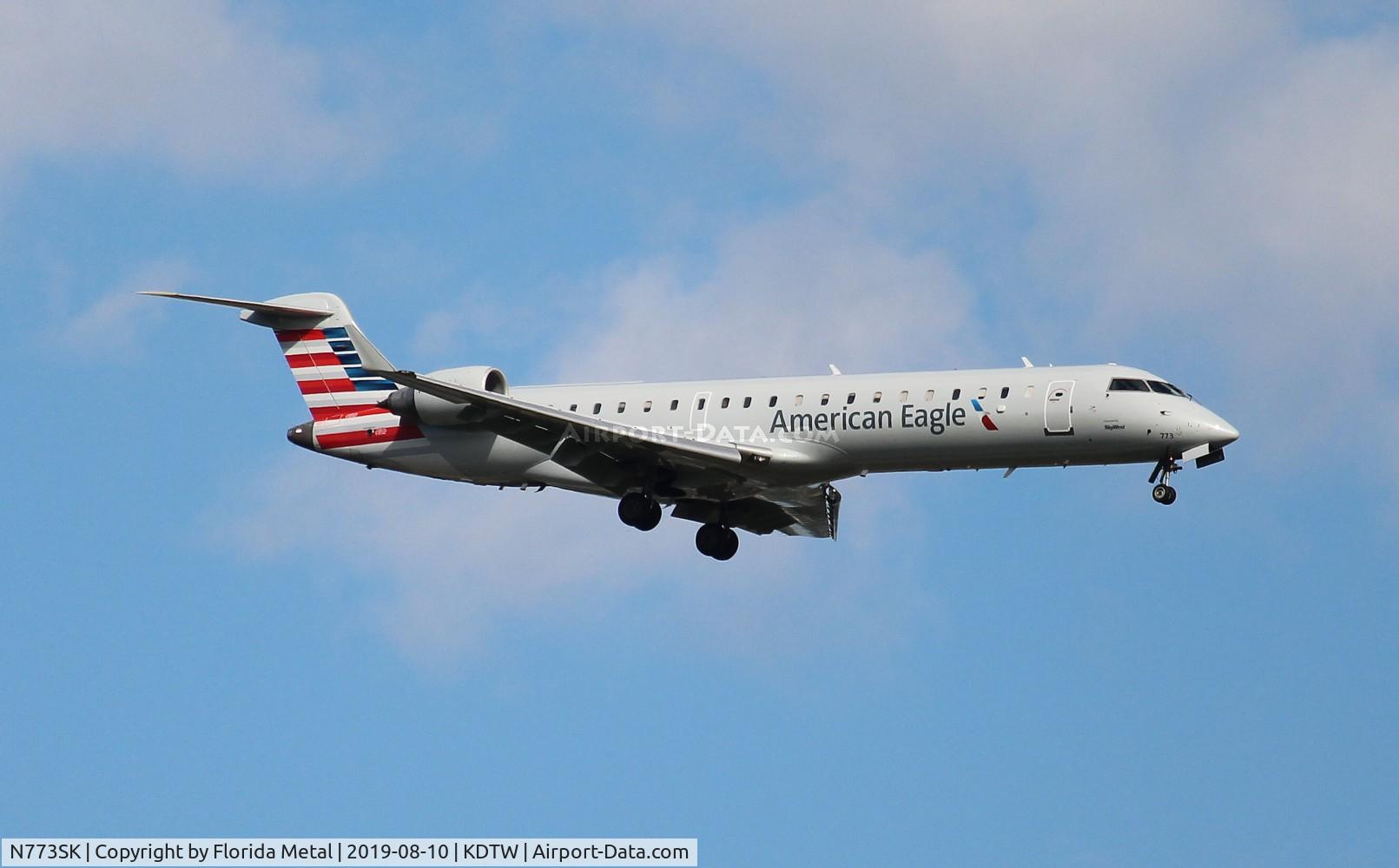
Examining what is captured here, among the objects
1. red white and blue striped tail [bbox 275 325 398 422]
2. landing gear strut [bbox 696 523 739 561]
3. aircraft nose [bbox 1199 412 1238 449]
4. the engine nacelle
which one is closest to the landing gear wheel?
landing gear strut [bbox 696 523 739 561]

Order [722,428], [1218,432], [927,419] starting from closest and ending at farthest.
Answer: [1218,432] → [927,419] → [722,428]

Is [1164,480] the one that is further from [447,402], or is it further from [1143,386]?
[447,402]

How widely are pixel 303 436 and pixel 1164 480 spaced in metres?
15.4

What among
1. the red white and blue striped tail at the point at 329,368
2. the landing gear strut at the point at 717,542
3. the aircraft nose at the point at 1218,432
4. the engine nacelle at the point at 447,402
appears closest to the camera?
the aircraft nose at the point at 1218,432

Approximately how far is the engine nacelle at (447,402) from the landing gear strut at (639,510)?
2.97 metres

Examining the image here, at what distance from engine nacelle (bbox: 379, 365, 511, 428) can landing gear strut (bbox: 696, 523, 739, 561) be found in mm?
5195

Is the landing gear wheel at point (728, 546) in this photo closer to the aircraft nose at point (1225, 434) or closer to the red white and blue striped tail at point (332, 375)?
the red white and blue striped tail at point (332, 375)

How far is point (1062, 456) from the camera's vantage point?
1164 inches

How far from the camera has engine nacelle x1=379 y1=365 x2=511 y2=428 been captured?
102ft

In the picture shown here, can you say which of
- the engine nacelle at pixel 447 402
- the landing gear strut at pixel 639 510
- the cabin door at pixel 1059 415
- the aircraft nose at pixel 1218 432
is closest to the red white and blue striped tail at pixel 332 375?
the engine nacelle at pixel 447 402

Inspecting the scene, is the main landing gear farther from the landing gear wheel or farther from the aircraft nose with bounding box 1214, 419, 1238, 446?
the landing gear wheel

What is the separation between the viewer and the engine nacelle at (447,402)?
1226 inches

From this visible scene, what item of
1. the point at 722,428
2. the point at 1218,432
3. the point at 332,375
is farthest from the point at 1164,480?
the point at 332,375

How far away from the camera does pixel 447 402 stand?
31.5m
